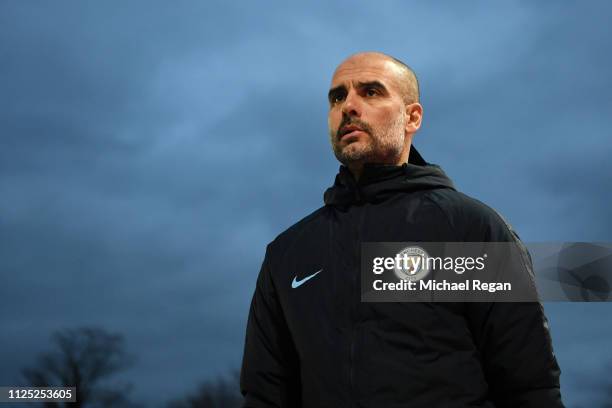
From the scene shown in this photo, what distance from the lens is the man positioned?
3908mm

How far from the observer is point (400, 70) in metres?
4.98

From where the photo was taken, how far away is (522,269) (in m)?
4.22

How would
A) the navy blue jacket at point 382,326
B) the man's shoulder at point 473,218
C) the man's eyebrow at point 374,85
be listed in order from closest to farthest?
1. the navy blue jacket at point 382,326
2. the man's shoulder at point 473,218
3. the man's eyebrow at point 374,85

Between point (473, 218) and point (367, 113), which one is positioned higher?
point (367, 113)

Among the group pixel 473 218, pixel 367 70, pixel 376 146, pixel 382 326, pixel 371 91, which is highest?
pixel 367 70

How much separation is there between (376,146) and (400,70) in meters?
0.69

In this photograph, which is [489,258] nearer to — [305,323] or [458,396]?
[458,396]

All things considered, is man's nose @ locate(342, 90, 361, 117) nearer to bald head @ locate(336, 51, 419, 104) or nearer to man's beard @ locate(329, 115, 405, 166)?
man's beard @ locate(329, 115, 405, 166)

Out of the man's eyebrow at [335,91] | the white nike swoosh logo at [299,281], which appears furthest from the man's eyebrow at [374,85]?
the white nike swoosh logo at [299,281]

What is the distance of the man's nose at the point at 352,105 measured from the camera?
4.73 metres

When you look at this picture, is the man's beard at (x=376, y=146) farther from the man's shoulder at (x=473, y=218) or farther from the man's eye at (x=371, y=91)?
the man's shoulder at (x=473, y=218)

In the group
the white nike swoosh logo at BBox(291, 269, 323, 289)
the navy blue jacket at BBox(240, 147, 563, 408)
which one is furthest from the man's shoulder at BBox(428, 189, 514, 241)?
the white nike swoosh logo at BBox(291, 269, 323, 289)

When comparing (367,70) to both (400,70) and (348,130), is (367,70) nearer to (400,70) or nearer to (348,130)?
(400,70)

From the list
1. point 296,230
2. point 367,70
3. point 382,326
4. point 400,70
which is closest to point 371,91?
point 367,70
